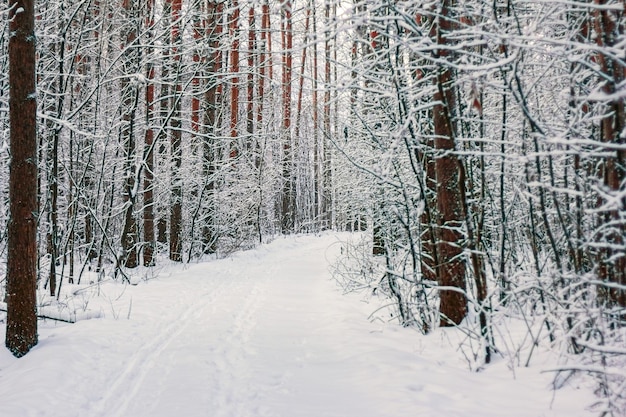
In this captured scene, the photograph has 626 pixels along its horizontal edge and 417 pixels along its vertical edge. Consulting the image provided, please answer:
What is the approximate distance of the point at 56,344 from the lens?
579 centimetres

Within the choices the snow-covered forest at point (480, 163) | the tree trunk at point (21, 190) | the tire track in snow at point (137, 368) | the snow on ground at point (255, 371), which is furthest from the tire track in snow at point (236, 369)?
the tree trunk at point (21, 190)

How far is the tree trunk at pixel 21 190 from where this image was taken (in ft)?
18.3

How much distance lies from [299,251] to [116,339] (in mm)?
14165

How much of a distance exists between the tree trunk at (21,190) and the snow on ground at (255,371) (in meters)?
0.47

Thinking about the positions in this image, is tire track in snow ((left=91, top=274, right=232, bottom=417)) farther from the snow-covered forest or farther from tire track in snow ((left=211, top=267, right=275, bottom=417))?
the snow-covered forest

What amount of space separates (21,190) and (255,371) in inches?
149

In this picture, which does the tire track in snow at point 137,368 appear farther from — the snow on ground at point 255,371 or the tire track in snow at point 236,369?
the tire track in snow at point 236,369

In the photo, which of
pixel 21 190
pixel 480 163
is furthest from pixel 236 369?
pixel 480 163

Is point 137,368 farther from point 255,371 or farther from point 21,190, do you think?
point 21,190

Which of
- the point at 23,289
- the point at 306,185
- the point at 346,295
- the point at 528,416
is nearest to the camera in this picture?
the point at 528,416

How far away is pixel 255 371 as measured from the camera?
5.07 metres

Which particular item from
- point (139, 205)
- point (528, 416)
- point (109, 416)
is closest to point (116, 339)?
point (109, 416)

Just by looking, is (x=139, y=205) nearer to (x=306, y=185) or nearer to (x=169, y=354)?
(x=169, y=354)

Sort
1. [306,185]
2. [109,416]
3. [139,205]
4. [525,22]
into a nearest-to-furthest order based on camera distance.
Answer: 1. [109,416]
2. [525,22]
3. [139,205]
4. [306,185]
